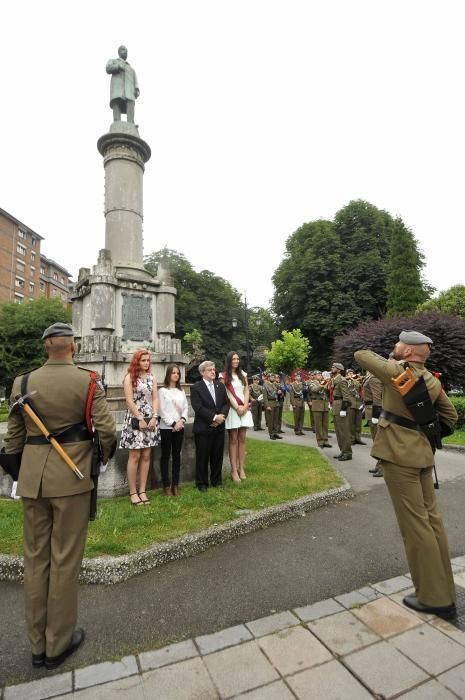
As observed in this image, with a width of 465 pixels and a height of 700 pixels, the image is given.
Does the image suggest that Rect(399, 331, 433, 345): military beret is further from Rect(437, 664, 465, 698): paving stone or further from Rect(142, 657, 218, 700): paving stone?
Rect(142, 657, 218, 700): paving stone

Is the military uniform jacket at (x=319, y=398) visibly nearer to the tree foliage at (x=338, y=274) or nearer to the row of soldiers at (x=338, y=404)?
the row of soldiers at (x=338, y=404)

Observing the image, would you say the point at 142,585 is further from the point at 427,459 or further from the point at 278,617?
the point at 427,459

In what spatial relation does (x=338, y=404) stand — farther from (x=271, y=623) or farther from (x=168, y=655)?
(x=168, y=655)

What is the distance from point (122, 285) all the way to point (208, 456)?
180 inches

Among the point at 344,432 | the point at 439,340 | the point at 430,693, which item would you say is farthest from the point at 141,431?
the point at 439,340

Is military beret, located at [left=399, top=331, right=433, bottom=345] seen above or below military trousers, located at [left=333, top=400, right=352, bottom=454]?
above

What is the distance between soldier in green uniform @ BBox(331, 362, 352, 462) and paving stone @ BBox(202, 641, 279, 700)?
6802mm

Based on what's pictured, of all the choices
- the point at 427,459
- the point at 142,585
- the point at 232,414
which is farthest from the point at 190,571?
the point at 232,414

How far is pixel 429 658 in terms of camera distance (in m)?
2.37

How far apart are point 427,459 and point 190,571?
8.00 feet

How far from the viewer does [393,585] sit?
3273 millimetres

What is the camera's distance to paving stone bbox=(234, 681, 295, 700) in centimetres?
210

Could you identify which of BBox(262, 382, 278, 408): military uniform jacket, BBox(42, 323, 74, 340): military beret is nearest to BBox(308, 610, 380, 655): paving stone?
BBox(42, 323, 74, 340): military beret

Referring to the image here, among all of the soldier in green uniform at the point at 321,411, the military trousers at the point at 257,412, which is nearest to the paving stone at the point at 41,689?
the soldier in green uniform at the point at 321,411
